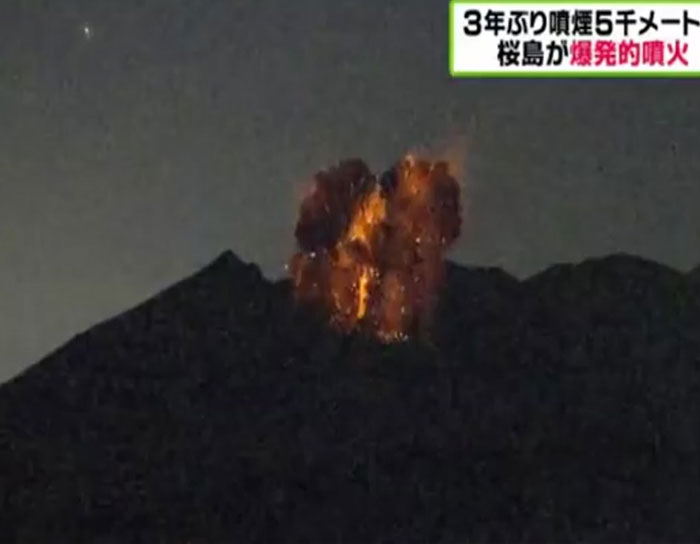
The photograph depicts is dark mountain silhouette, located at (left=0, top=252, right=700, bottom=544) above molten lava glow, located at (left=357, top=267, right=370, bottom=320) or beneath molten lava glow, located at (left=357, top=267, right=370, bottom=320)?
beneath

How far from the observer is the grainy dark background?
7.83 ft

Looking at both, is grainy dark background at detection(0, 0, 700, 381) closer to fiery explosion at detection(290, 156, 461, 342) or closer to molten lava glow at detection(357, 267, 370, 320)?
fiery explosion at detection(290, 156, 461, 342)

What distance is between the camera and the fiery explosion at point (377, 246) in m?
2.40

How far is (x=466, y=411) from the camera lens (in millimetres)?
2373
